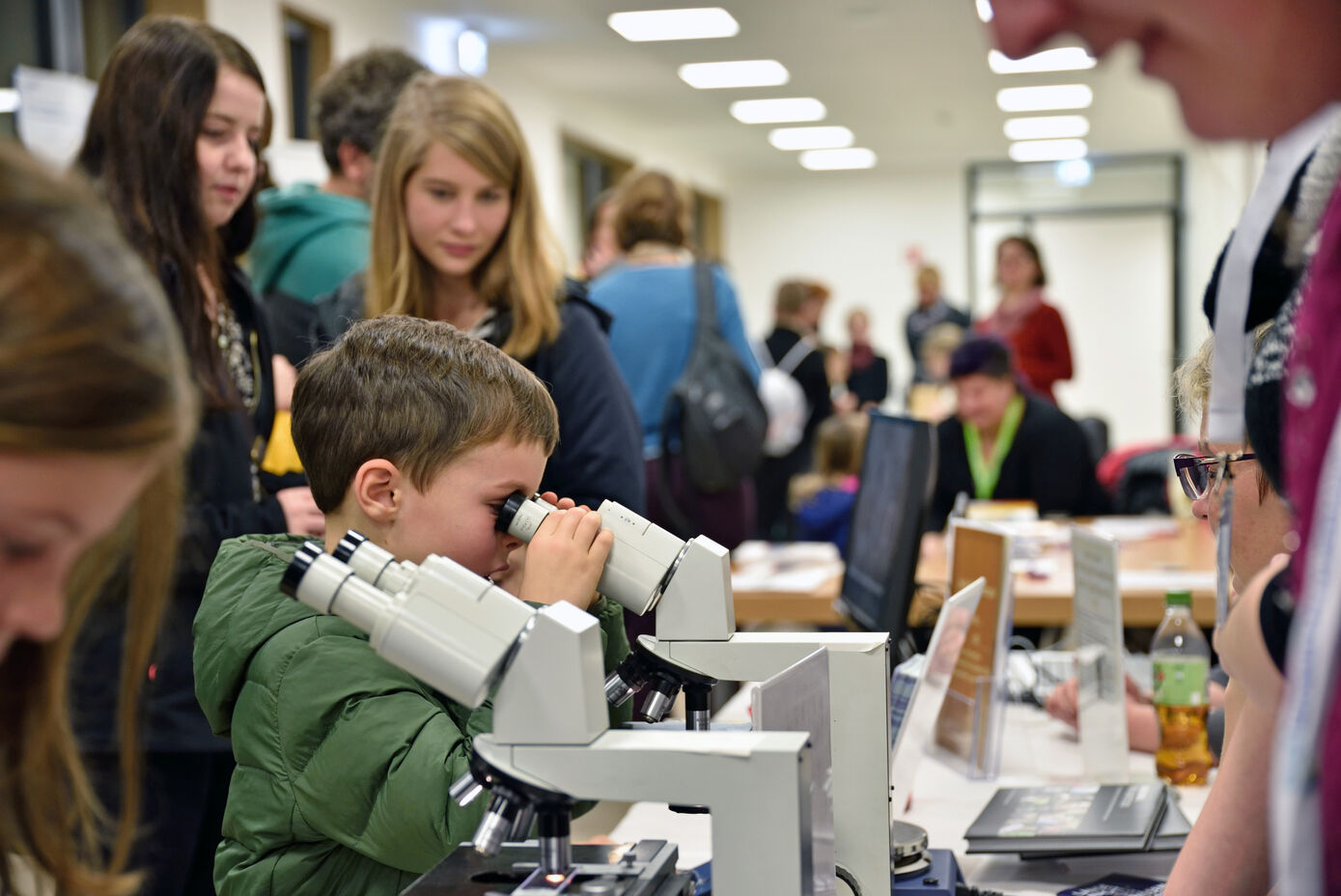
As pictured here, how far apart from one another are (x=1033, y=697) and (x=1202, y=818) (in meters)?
1.23

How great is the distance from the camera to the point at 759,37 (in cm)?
851

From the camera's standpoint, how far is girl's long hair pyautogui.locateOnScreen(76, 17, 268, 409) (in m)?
1.89

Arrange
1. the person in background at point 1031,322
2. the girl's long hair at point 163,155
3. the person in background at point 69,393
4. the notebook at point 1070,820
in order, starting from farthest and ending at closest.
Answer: the person in background at point 1031,322 → the girl's long hair at point 163,155 → the notebook at point 1070,820 → the person in background at point 69,393

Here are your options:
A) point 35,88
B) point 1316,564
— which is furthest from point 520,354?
point 35,88

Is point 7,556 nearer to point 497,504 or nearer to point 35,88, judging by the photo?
point 497,504

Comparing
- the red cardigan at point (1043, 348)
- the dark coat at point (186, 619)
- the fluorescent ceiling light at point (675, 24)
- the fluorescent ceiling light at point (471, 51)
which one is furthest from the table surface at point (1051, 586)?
the fluorescent ceiling light at point (471, 51)

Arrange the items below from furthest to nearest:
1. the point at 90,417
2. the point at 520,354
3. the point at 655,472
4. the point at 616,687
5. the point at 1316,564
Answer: the point at 655,472, the point at 520,354, the point at 616,687, the point at 90,417, the point at 1316,564

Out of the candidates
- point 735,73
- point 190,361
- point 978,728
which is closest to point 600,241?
point 190,361

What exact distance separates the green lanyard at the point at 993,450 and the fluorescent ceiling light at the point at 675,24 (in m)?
4.21

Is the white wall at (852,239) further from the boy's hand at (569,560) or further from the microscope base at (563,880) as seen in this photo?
the microscope base at (563,880)

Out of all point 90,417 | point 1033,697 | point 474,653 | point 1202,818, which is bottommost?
point 1033,697

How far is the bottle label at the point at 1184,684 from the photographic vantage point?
1.86 metres

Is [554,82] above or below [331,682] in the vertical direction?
above

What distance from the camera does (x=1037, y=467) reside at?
437 cm
